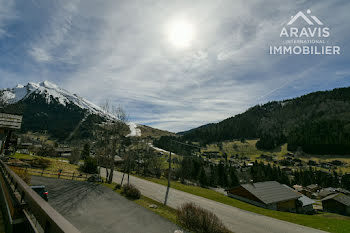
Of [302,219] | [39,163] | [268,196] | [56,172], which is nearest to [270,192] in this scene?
[268,196]

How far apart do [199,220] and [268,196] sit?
114 feet

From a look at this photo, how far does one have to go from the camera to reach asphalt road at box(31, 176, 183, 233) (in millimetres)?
12719

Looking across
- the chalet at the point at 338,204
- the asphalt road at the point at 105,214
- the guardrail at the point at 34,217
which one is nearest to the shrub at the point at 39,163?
the asphalt road at the point at 105,214

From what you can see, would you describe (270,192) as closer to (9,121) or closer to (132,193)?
(132,193)

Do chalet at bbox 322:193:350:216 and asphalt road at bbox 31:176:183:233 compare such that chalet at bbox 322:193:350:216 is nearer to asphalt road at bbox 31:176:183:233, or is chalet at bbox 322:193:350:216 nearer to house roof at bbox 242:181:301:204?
house roof at bbox 242:181:301:204

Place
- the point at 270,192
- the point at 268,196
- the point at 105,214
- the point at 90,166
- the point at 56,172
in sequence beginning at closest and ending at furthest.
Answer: the point at 105,214 < the point at 56,172 < the point at 268,196 < the point at 90,166 < the point at 270,192

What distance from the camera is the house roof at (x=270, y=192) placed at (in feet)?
128

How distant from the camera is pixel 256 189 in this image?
4241 centimetres

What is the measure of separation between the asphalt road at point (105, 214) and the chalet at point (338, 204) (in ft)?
231

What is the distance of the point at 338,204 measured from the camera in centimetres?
5628

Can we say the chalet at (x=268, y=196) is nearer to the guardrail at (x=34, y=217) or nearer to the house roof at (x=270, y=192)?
the house roof at (x=270, y=192)

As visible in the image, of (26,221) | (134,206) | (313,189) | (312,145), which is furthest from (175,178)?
(312,145)

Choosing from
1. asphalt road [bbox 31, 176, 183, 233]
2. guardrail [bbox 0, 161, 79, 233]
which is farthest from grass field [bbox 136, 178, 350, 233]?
guardrail [bbox 0, 161, 79, 233]

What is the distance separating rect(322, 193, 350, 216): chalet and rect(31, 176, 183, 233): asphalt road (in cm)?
7049
